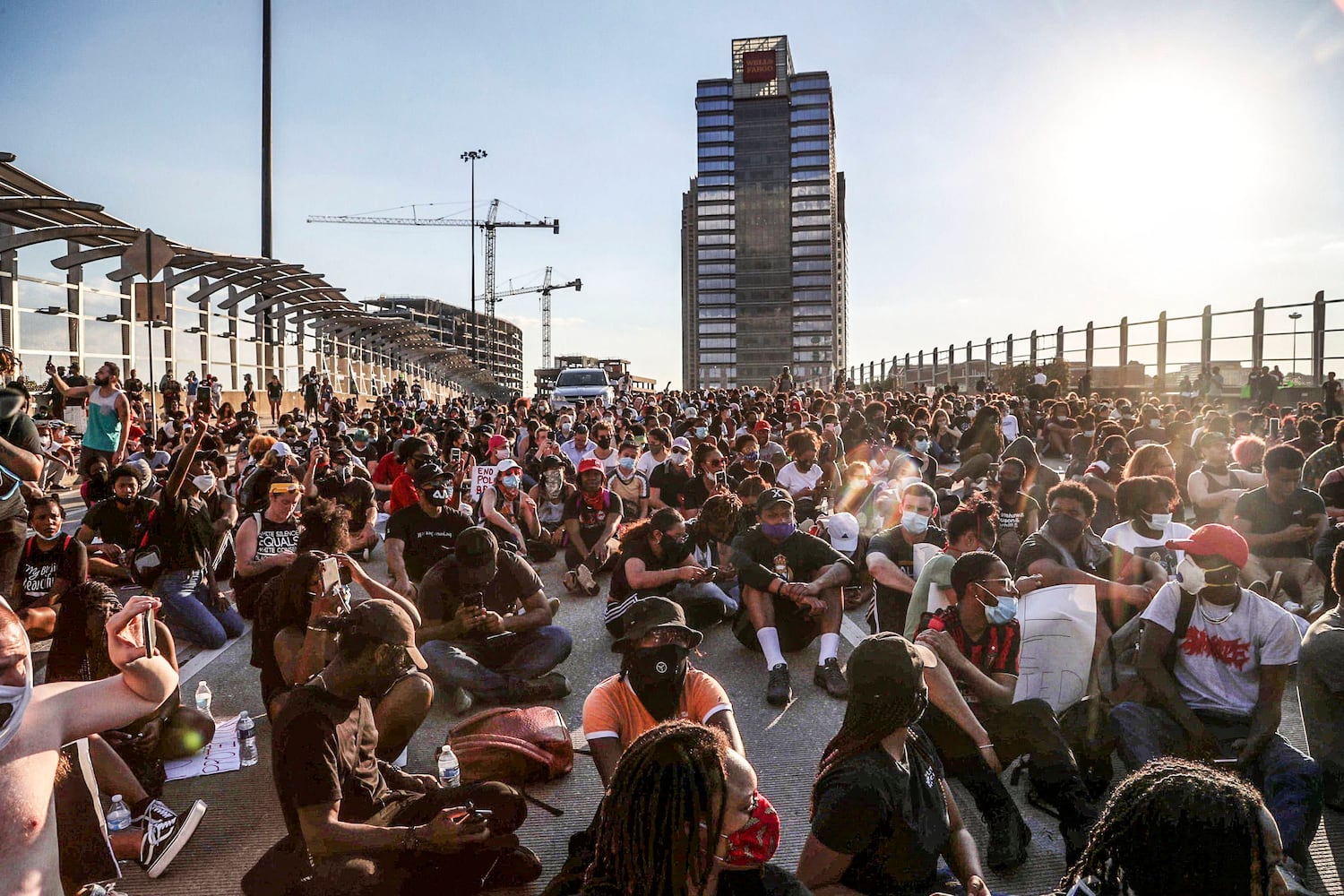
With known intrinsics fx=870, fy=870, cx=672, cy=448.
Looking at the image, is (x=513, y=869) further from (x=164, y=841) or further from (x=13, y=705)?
(x=13, y=705)

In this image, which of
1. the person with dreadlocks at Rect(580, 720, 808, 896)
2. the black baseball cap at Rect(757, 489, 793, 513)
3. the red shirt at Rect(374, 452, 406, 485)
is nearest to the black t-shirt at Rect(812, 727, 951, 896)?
the person with dreadlocks at Rect(580, 720, 808, 896)

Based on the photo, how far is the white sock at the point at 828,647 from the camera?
622 centimetres

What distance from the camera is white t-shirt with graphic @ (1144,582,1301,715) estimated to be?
13.7 ft

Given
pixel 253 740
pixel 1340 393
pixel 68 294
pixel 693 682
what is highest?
pixel 68 294

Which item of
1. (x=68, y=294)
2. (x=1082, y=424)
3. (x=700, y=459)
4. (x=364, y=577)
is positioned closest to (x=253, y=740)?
(x=364, y=577)

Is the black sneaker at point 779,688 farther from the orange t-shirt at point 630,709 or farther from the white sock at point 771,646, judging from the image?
the orange t-shirt at point 630,709

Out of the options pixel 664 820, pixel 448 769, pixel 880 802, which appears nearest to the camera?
pixel 664 820

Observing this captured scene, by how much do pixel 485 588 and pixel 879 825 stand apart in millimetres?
3963

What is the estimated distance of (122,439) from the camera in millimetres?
10328

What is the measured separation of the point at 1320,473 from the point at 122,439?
13074 mm

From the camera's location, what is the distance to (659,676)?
12.6ft

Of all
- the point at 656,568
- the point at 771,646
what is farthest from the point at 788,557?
A: the point at 656,568

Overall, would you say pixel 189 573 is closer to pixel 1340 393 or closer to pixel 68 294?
pixel 68 294

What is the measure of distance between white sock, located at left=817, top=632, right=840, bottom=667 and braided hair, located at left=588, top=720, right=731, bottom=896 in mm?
4088
